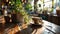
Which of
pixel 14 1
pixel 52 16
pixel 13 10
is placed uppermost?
pixel 14 1

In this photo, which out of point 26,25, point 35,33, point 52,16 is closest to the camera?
point 35,33

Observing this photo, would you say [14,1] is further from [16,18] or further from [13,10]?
[16,18]

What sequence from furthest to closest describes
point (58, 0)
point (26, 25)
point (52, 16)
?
point (58, 0) → point (52, 16) → point (26, 25)

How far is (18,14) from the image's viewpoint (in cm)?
199

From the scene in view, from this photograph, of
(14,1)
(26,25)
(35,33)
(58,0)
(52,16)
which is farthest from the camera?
(58,0)

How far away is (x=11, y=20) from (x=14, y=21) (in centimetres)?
10

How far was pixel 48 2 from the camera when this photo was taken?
523cm

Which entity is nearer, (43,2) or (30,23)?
(30,23)

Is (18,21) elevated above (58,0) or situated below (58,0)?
below

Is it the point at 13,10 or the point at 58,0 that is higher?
the point at 58,0

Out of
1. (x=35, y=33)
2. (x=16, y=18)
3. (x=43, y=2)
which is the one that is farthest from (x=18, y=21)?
(x=43, y=2)

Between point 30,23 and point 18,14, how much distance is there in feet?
0.81

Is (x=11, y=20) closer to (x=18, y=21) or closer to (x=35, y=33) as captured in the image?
(x=18, y=21)

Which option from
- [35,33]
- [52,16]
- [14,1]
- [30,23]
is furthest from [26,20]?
[52,16]
